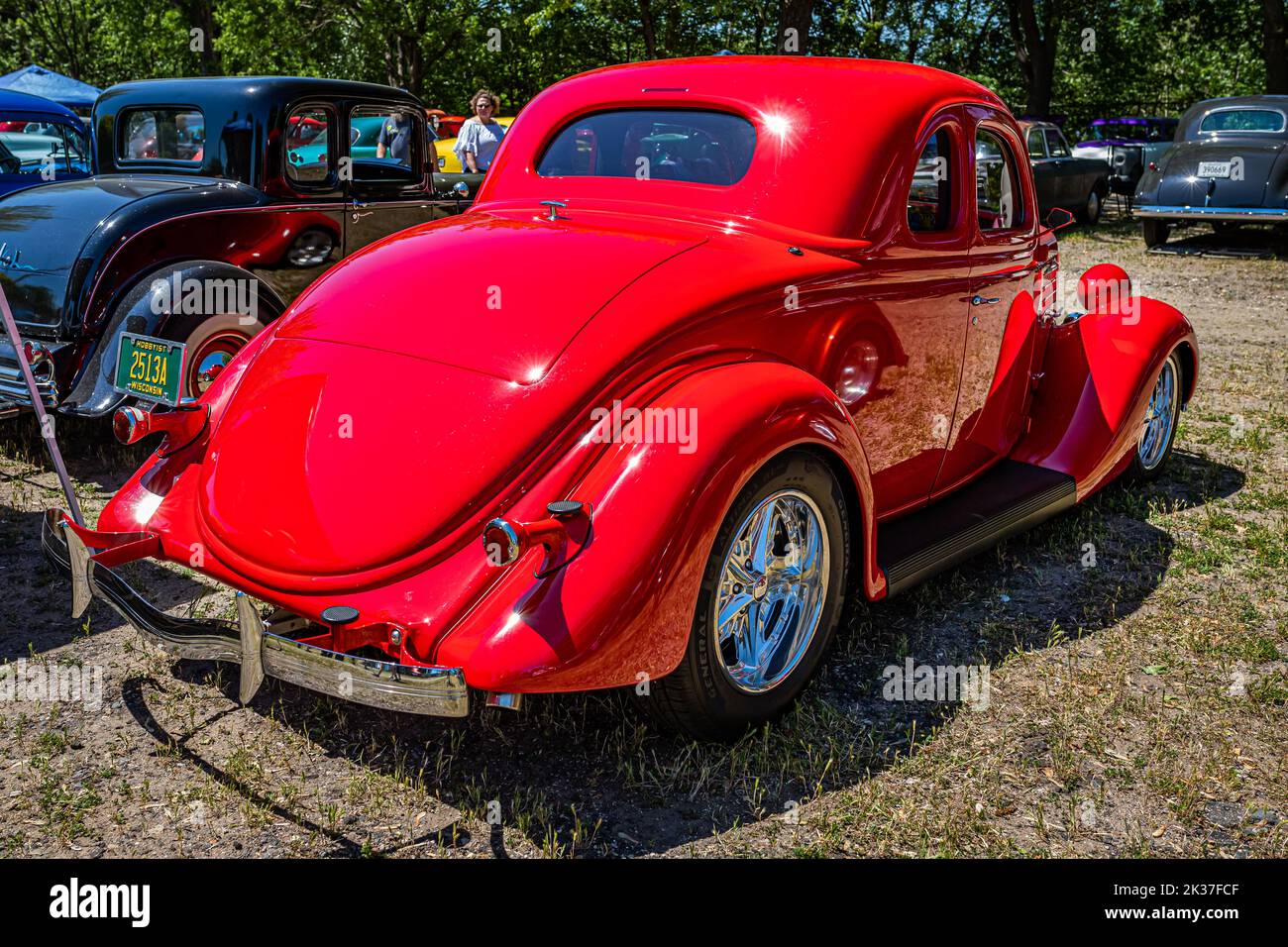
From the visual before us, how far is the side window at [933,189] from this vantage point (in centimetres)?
396

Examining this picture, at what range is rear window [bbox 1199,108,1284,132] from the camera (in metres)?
14.0

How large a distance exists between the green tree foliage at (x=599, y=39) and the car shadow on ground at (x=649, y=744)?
11.8 m

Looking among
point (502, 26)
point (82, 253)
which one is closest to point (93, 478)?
point (82, 253)

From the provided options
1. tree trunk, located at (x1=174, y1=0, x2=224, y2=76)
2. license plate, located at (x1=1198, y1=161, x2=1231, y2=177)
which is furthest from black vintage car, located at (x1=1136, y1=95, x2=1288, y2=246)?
tree trunk, located at (x1=174, y1=0, x2=224, y2=76)

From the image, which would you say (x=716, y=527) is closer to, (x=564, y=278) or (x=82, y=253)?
(x=564, y=278)

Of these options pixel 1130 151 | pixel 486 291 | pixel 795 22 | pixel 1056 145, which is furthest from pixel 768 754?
pixel 1130 151

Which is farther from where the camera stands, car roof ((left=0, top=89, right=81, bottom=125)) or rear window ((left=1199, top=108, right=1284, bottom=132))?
rear window ((left=1199, top=108, right=1284, bottom=132))

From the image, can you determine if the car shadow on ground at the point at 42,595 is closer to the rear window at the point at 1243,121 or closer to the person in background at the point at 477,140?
the person in background at the point at 477,140

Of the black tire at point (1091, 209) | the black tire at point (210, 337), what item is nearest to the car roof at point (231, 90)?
the black tire at point (210, 337)

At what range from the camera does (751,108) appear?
3.76m

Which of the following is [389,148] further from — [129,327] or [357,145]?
[129,327]

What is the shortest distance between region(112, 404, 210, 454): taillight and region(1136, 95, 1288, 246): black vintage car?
550 inches

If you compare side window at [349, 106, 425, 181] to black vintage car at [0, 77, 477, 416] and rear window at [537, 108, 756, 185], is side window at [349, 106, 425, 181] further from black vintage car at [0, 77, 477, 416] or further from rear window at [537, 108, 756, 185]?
rear window at [537, 108, 756, 185]

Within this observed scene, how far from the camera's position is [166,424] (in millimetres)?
3389
